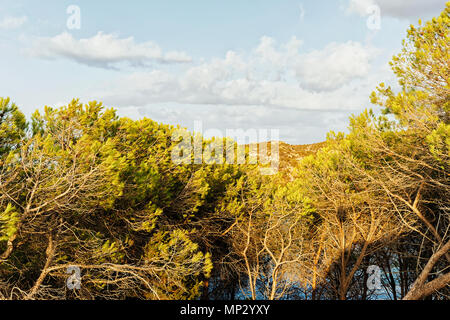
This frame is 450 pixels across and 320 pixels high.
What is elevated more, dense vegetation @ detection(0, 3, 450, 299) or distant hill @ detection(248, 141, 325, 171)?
distant hill @ detection(248, 141, 325, 171)

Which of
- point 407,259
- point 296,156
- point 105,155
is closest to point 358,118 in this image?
point 407,259

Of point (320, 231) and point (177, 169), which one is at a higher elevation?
point (177, 169)

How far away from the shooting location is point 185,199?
10.9 metres

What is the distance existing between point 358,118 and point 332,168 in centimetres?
213

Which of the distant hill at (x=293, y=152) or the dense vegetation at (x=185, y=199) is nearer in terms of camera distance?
the dense vegetation at (x=185, y=199)

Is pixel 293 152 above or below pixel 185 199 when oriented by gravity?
above

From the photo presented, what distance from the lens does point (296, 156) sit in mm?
41438

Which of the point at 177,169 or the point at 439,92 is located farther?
the point at 177,169

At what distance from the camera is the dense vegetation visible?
6914 mm

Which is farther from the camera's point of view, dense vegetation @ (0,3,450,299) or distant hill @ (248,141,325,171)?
distant hill @ (248,141,325,171)

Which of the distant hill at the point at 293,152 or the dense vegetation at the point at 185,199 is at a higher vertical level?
the distant hill at the point at 293,152

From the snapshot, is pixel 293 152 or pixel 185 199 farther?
pixel 293 152

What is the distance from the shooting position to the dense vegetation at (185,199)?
22.7ft

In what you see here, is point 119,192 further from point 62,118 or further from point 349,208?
point 349,208
